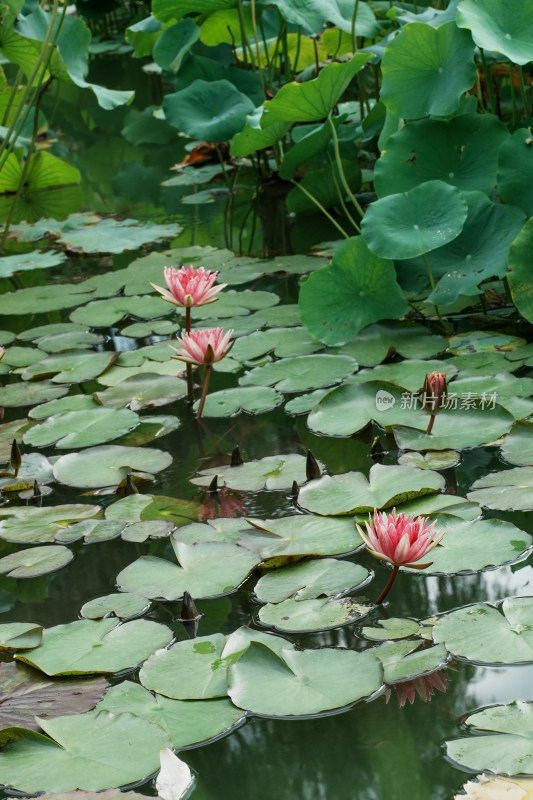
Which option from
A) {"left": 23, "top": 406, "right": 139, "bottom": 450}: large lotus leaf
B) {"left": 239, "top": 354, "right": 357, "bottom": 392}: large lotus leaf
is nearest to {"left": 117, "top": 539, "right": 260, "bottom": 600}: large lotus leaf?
{"left": 23, "top": 406, "right": 139, "bottom": 450}: large lotus leaf

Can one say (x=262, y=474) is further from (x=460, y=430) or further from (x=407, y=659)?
(x=407, y=659)

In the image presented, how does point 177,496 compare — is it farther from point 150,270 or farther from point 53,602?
point 150,270

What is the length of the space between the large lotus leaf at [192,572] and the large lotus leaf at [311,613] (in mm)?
94

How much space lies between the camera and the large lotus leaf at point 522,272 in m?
2.04

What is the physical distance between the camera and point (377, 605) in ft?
4.12

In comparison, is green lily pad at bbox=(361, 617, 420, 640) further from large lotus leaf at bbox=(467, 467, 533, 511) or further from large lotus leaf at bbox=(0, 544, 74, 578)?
large lotus leaf at bbox=(0, 544, 74, 578)

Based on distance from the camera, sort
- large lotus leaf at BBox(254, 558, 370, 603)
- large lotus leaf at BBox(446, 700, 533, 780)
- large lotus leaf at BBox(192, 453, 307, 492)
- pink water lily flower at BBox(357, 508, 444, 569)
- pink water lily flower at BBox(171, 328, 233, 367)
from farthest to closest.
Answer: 1. pink water lily flower at BBox(171, 328, 233, 367)
2. large lotus leaf at BBox(192, 453, 307, 492)
3. large lotus leaf at BBox(254, 558, 370, 603)
4. pink water lily flower at BBox(357, 508, 444, 569)
5. large lotus leaf at BBox(446, 700, 533, 780)

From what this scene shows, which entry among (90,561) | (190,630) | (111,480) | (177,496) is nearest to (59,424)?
(111,480)

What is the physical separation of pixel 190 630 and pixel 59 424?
2.70 feet

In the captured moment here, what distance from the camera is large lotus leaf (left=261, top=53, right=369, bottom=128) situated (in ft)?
7.50

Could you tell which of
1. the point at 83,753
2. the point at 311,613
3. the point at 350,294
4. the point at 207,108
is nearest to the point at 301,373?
the point at 350,294

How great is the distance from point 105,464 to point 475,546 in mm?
757

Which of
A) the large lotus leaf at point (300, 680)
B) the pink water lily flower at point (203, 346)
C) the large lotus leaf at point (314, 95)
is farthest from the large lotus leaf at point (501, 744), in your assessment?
the large lotus leaf at point (314, 95)

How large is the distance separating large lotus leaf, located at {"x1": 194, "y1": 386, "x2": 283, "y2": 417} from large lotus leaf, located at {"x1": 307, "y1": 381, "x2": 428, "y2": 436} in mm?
139
